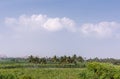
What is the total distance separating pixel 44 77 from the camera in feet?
172

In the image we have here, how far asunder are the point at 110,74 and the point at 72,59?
9810 centimetres

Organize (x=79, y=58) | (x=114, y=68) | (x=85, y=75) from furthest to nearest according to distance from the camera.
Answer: (x=79, y=58) → (x=85, y=75) → (x=114, y=68)

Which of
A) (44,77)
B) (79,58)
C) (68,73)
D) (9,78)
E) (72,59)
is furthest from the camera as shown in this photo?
(79,58)

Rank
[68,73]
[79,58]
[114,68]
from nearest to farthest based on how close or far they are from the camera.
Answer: [114,68], [68,73], [79,58]

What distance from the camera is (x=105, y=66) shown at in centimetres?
3156

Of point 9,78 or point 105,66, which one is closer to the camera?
point 105,66

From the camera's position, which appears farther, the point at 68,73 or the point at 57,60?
the point at 57,60

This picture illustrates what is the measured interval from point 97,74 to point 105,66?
1.55 meters

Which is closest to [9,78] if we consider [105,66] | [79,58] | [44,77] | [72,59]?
[44,77]

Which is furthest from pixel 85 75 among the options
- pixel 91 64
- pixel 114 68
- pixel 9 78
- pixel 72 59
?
pixel 72 59

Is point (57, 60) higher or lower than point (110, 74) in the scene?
higher

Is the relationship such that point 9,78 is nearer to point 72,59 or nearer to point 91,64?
point 91,64

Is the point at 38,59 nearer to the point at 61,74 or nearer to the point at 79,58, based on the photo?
the point at 79,58

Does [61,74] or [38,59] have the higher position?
[38,59]
